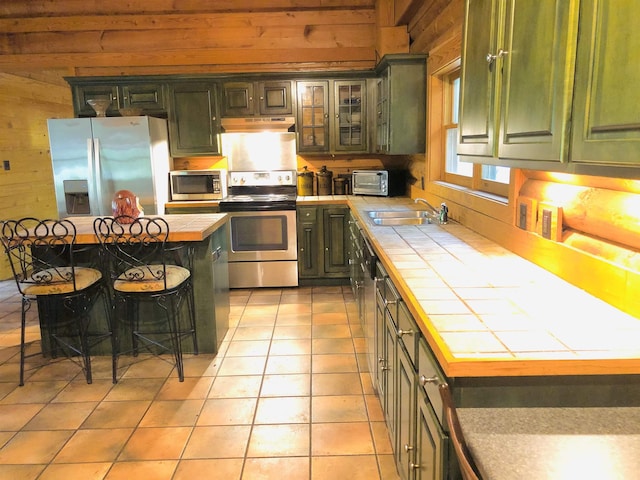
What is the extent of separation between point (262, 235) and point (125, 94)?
1.98 meters

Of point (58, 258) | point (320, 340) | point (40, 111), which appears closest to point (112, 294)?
point (58, 258)

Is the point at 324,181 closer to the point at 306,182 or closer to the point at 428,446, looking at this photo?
the point at 306,182

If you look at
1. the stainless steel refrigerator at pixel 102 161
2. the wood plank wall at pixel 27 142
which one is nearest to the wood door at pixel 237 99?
the stainless steel refrigerator at pixel 102 161

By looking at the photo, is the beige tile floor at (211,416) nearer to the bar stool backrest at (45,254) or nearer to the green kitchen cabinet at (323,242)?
the bar stool backrest at (45,254)

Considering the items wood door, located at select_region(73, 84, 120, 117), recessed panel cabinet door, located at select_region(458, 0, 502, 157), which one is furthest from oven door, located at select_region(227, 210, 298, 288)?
recessed panel cabinet door, located at select_region(458, 0, 502, 157)

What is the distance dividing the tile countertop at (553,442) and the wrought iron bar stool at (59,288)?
2.53 m

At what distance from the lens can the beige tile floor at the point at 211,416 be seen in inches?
88.1

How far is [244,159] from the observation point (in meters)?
5.33

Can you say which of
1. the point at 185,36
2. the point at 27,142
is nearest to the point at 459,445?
the point at 185,36

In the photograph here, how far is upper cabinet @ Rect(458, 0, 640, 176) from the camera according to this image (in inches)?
41.1

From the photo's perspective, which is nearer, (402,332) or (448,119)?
(402,332)

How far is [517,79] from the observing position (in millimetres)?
1593

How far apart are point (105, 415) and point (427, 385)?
1.99 metres

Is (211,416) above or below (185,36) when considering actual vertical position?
below
